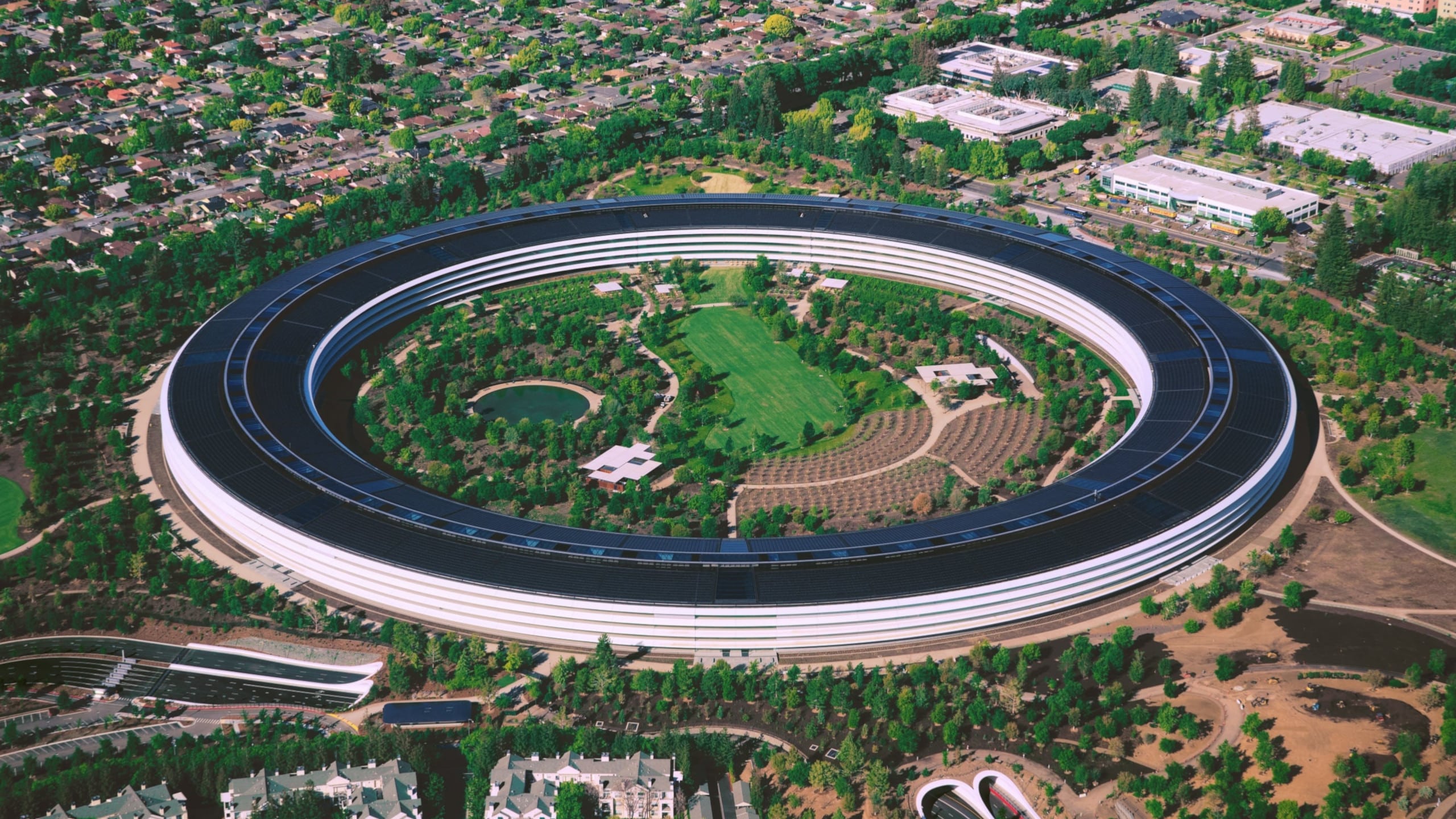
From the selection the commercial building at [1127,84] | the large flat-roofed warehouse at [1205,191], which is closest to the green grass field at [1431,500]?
the large flat-roofed warehouse at [1205,191]

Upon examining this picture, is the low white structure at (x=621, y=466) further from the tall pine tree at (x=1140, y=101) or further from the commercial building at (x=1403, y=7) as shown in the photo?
the commercial building at (x=1403, y=7)

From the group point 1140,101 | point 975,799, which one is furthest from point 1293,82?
point 975,799

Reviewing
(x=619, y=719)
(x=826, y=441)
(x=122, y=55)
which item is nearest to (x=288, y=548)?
(x=619, y=719)

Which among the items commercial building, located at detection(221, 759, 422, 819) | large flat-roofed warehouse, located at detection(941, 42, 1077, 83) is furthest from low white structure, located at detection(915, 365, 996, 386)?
large flat-roofed warehouse, located at detection(941, 42, 1077, 83)

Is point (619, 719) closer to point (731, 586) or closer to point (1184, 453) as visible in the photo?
point (731, 586)

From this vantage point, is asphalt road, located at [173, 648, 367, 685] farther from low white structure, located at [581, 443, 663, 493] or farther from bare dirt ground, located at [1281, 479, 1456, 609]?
bare dirt ground, located at [1281, 479, 1456, 609]

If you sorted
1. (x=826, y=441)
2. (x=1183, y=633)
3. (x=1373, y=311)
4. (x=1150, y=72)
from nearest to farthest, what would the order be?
(x=1183, y=633), (x=826, y=441), (x=1373, y=311), (x=1150, y=72)

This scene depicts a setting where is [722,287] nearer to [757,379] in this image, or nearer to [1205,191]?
[757,379]
